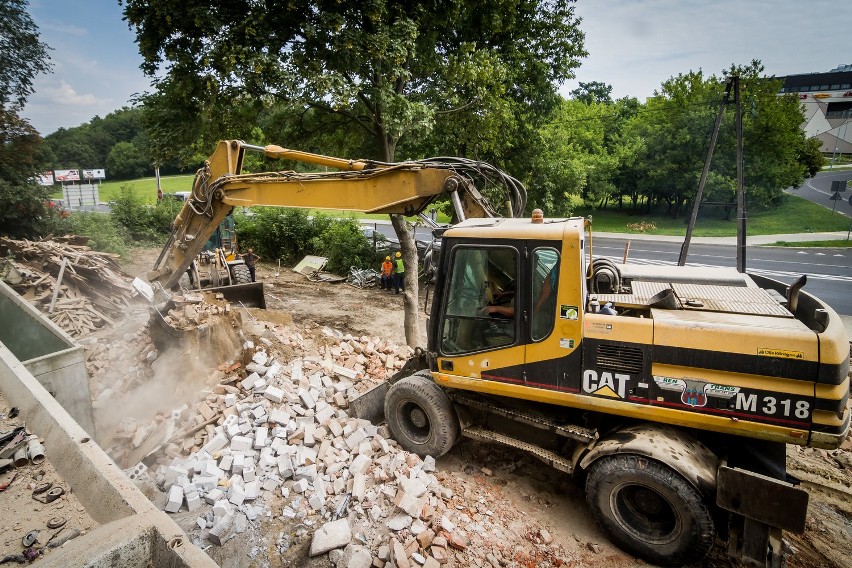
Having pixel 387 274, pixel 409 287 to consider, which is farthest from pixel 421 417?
pixel 387 274

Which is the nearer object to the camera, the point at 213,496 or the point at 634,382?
the point at 634,382

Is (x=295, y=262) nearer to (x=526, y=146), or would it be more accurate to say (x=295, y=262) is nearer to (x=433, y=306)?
(x=526, y=146)

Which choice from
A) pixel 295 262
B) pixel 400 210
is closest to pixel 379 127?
pixel 400 210

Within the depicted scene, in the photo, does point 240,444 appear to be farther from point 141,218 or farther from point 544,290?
point 141,218

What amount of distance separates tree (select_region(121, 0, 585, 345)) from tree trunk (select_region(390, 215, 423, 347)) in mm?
25

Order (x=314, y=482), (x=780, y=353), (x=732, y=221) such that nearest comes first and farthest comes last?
(x=780, y=353) < (x=314, y=482) < (x=732, y=221)

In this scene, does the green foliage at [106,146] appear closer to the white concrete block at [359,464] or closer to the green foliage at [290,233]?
the green foliage at [290,233]

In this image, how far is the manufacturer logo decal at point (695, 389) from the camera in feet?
12.0

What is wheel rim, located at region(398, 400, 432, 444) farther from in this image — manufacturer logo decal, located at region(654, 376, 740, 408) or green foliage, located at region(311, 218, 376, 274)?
green foliage, located at region(311, 218, 376, 274)

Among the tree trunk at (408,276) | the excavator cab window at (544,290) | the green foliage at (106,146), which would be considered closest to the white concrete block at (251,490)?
the excavator cab window at (544,290)

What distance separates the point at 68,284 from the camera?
940cm

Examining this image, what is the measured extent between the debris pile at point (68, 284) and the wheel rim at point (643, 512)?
9.10 metres

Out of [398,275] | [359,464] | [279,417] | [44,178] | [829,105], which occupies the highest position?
[829,105]

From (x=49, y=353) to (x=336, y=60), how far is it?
6.22m
